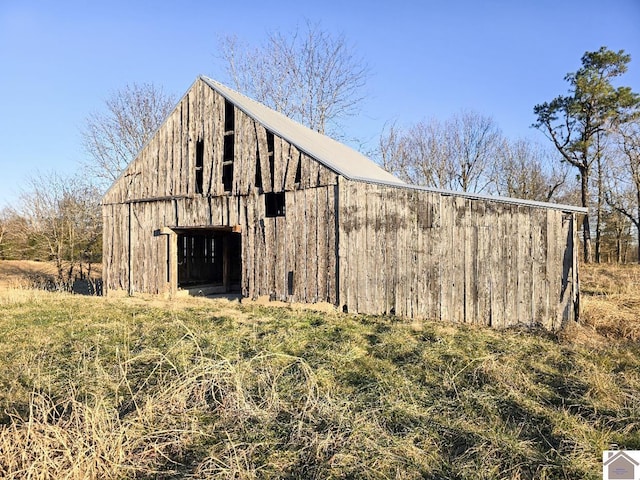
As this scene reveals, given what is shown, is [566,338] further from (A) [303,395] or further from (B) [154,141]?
(B) [154,141]

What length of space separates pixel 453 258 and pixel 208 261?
12.2 m

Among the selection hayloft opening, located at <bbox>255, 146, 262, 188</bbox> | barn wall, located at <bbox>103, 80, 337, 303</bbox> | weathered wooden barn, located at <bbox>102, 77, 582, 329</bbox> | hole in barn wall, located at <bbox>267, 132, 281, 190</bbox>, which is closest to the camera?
weathered wooden barn, located at <bbox>102, 77, 582, 329</bbox>

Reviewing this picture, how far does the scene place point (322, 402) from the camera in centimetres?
439

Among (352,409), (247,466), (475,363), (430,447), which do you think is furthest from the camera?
(475,363)

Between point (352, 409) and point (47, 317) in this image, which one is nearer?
point (352, 409)

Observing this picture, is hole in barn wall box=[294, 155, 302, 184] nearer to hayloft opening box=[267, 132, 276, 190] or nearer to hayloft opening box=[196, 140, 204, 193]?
hayloft opening box=[267, 132, 276, 190]

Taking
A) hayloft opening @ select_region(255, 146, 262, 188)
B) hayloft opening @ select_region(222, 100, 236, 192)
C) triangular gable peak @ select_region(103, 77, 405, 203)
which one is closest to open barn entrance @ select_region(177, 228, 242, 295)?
triangular gable peak @ select_region(103, 77, 405, 203)

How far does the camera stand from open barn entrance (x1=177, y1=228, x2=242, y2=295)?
52.9 feet

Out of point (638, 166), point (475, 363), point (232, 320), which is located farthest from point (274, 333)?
point (638, 166)

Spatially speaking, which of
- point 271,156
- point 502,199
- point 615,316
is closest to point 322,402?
point 502,199

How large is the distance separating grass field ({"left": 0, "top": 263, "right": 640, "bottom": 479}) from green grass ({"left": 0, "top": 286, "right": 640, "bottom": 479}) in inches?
0.8

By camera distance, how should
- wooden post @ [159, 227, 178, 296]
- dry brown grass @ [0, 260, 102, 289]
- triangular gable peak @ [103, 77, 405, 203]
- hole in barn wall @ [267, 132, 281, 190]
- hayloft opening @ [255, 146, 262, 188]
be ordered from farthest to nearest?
1. dry brown grass @ [0, 260, 102, 289]
2. wooden post @ [159, 227, 178, 296]
3. hayloft opening @ [255, 146, 262, 188]
4. hole in barn wall @ [267, 132, 281, 190]
5. triangular gable peak @ [103, 77, 405, 203]

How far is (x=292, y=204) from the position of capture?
10.9m

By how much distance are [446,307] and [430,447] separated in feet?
18.5
